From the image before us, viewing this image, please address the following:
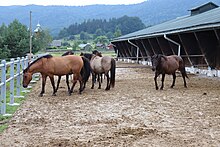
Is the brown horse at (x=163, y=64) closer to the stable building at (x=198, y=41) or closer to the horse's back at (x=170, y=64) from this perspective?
the horse's back at (x=170, y=64)

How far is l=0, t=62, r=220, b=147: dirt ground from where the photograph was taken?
475cm

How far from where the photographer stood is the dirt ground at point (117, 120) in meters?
4.75

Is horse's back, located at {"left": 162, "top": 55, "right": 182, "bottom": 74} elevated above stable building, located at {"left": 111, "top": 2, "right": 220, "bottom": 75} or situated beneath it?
situated beneath

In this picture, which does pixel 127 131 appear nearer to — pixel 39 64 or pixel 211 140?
pixel 211 140

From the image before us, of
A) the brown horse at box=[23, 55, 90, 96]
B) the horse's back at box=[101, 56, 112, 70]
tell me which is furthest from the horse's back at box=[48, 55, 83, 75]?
the horse's back at box=[101, 56, 112, 70]

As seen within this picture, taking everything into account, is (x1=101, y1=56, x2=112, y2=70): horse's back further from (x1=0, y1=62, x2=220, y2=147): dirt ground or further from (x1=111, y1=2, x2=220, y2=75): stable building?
(x1=111, y1=2, x2=220, y2=75): stable building

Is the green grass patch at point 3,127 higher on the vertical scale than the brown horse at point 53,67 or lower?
lower

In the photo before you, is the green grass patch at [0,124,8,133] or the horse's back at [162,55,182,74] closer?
the green grass patch at [0,124,8,133]

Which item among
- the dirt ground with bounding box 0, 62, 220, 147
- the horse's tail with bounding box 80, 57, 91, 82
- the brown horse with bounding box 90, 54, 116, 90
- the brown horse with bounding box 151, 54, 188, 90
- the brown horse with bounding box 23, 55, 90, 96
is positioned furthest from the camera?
the brown horse with bounding box 90, 54, 116, 90

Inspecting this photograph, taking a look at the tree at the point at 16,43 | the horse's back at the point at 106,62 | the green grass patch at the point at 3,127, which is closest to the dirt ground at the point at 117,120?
the green grass patch at the point at 3,127

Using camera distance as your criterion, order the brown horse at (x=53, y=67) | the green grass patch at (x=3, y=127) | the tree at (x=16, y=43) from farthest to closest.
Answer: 1. the tree at (x=16, y=43)
2. the brown horse at (x=53, y=67)
3. the green grass patch at (x=3, y=127)

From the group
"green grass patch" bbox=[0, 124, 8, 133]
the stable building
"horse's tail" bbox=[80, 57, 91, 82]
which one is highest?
the stable building

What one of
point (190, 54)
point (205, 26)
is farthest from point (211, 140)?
point (190, 54)

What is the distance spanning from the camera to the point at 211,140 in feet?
15.5
